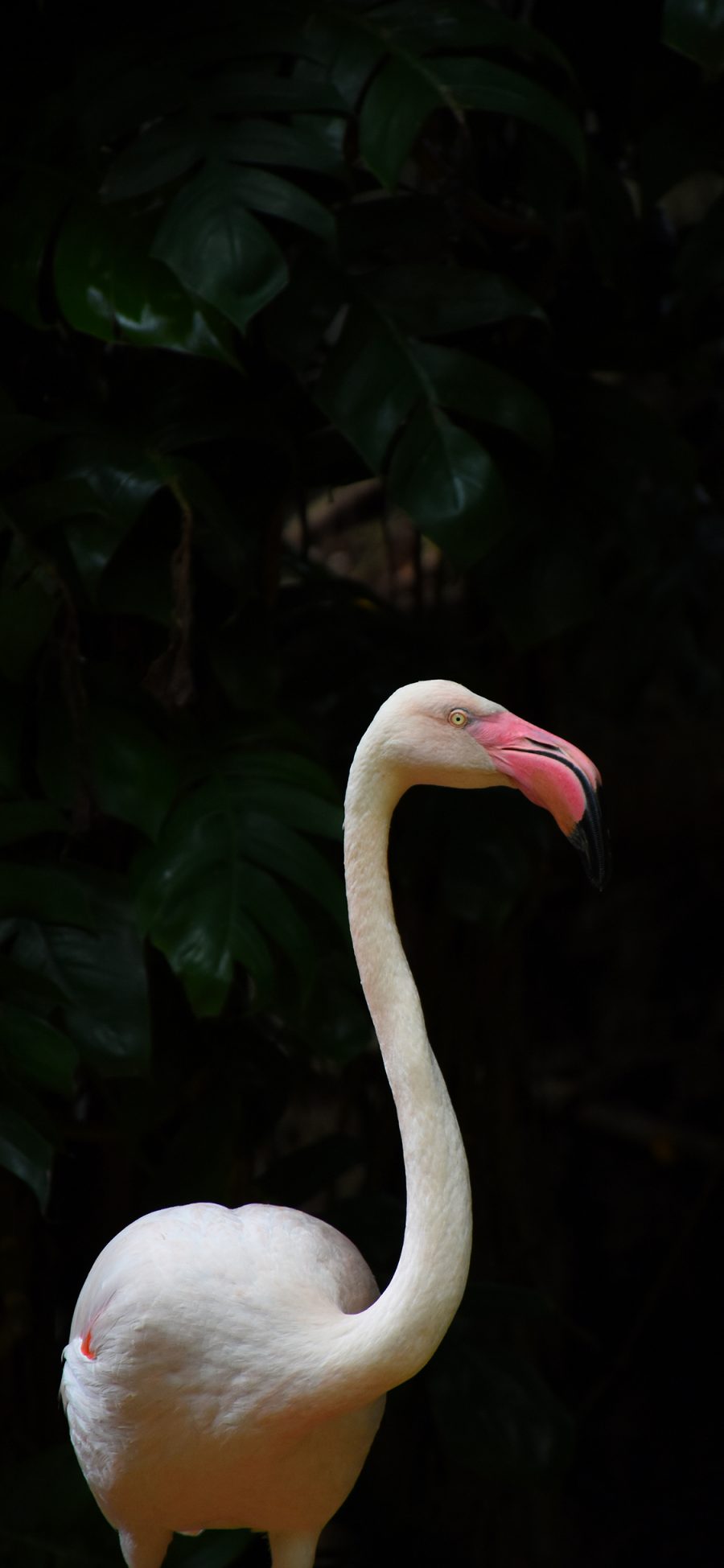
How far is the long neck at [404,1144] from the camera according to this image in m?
1.27

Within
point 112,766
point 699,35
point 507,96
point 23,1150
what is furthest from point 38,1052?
point 699,35

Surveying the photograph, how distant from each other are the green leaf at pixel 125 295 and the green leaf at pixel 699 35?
2.03 ft

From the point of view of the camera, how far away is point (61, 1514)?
1.85m

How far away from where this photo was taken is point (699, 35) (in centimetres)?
183

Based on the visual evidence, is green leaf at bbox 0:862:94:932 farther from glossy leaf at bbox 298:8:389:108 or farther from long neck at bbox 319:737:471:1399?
glossy leaf at bbox 298:8:389:108

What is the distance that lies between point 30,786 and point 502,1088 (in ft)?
3.76

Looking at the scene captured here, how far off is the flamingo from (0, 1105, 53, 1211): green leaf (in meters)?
0.24

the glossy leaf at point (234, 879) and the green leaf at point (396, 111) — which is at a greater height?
the green leaf at point (396, 111)

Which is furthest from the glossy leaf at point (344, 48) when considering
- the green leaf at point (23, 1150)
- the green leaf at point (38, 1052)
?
the green leaf at point (23, 1150)

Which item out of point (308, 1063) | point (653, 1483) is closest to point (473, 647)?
point (308, 1063)

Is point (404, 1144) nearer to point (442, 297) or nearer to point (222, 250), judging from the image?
point (222, 250)

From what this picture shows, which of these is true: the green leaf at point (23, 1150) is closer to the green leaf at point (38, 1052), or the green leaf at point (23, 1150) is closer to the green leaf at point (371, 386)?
the green leaf at point (38, 1052)

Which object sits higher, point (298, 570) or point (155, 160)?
point (155, 160)

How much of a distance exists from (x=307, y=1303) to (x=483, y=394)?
3.80 feet
